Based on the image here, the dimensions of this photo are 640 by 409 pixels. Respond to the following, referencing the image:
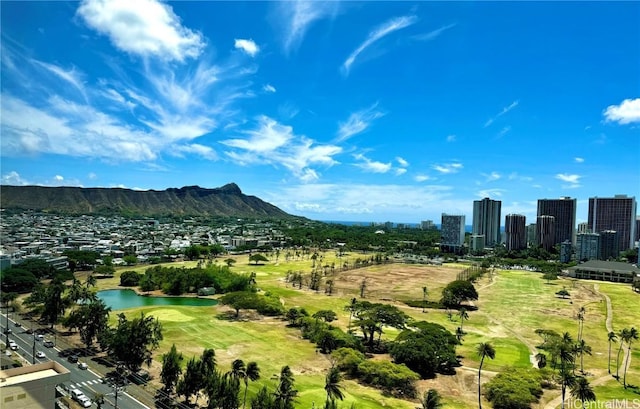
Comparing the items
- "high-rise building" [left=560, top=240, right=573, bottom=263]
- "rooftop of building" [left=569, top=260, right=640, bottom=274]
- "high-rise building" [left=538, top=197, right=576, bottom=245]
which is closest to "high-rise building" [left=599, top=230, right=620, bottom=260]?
"high-rise building" [left=560, top=240, right=573, bottom=263]

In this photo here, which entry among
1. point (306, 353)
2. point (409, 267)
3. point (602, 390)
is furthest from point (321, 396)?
point (409, 267)

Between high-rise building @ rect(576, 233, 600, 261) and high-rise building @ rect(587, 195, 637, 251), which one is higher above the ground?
high-rise building @ rect(587, 195, 637, 251)

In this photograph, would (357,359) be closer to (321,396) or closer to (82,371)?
(321,396)

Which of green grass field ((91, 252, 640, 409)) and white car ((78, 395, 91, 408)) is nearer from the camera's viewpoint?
white car ((78, 395, 91, 408))

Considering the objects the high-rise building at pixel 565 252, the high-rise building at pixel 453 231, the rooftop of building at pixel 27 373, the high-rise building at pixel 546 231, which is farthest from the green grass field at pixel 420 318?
the high-rise building at pixel 546 231

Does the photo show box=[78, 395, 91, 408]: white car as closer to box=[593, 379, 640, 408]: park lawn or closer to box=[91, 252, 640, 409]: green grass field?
box=[91, 252, 640, 409]: green grass field

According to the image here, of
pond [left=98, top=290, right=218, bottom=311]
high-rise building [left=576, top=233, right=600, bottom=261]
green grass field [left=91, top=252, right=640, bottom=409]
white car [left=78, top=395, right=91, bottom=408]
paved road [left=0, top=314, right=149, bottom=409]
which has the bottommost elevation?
pond [left=98, top=290, right=218, bottom=311]

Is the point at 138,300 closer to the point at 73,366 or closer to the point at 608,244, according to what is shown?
the point at 73,366
